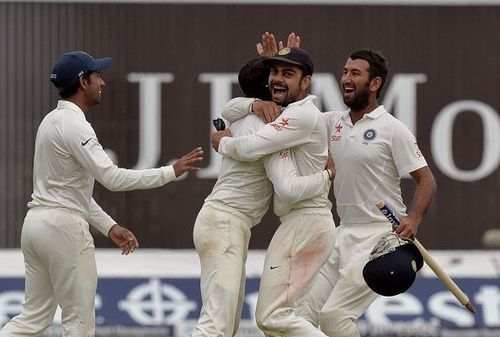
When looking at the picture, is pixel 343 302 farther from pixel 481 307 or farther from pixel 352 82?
pixel 481 307

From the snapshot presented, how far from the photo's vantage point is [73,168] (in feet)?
35.4

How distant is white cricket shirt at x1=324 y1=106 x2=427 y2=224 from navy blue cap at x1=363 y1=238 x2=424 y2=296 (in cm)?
38

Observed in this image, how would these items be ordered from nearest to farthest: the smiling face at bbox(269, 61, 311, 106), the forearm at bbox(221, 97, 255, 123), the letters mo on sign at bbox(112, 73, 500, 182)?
the smiling face at bbox(269, 61, 311, 106)
the forearm at bbox(221, 97, 255, 123)
the letters mo on sign at bbox(112, 73, 500, 182)

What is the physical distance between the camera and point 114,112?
17.2 m

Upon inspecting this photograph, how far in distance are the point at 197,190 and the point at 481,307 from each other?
309cm

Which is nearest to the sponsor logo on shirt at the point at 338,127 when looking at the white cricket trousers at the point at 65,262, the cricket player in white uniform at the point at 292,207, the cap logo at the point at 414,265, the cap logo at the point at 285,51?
the cricket player in white uniform at the point at 292,207

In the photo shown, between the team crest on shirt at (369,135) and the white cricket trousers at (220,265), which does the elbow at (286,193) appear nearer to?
the white cricket trousers at (220,265)

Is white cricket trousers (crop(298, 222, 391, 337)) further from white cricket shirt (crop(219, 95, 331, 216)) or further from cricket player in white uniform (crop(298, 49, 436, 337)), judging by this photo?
white cricket shirt (crop(219, 95, 331, 216))

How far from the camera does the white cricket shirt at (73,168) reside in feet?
34.9

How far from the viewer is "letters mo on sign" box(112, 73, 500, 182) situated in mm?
17219

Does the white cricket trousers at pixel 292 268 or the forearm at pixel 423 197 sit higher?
the forearm at pixel 423 197

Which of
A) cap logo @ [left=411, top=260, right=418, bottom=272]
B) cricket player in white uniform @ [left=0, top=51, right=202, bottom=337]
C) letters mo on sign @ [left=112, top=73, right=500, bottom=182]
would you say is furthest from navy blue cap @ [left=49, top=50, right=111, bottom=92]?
letters mo on sign @ [left=112, top=73, right=500, bottom=182]

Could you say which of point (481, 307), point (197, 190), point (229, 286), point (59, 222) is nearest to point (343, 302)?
point (229, 286)

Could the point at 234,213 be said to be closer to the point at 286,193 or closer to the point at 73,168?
the point at 286,193
